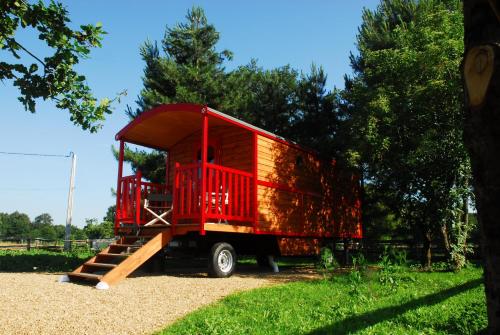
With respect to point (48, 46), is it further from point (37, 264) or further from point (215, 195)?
point (37, 264)

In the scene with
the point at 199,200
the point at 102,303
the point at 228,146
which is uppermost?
the point at 228,146

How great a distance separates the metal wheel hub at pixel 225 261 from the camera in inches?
351

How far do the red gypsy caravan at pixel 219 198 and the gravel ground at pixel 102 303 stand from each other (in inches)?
24.7

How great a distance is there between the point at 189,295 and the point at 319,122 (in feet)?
41.3

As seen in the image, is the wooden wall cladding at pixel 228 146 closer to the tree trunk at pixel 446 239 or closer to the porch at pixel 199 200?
the porch at pixel 199 200

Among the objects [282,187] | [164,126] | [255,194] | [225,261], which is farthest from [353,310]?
[164,126]

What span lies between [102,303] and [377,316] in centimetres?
365

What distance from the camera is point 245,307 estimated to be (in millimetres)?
5480

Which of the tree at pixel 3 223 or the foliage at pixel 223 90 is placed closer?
the foliage at pixel 223 90

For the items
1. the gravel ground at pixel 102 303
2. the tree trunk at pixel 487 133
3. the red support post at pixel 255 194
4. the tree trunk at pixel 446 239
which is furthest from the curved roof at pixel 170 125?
the tree trunk at pixel 487 133

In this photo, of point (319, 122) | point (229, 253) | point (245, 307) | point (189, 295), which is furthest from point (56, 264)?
point (319, 122)

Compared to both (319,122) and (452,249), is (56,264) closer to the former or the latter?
(452,249)

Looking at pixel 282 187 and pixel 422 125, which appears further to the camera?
pixel 282 187

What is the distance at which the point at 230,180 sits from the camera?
30.3 ft
